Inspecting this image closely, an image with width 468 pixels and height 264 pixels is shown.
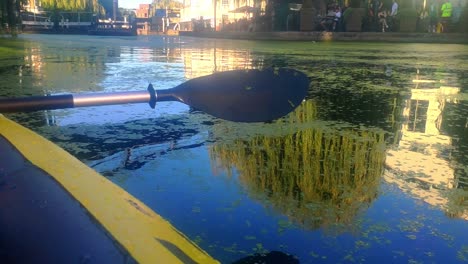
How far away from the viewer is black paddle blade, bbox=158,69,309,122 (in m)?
2.35

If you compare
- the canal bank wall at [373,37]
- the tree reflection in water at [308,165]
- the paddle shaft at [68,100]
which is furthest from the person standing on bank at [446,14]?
the paddle shaft at [68,100]

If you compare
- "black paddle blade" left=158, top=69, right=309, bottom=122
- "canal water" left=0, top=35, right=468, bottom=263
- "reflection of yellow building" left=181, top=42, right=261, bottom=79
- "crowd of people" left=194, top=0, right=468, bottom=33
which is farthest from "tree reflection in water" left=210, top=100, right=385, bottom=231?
"crowd of people" left=194, top=0, right=468, bottom=33

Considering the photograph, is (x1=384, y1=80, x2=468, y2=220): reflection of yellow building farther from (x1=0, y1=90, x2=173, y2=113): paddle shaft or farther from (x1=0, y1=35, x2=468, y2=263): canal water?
(x1=0, y1=90, x2=173, y2=113): paddle shaft

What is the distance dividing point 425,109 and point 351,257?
7.99 feet

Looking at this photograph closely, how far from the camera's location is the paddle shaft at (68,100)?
171 centimetres

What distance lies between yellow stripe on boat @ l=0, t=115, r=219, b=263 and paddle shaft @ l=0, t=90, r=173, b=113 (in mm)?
369

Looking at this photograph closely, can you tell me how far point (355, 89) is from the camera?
4.24 metres

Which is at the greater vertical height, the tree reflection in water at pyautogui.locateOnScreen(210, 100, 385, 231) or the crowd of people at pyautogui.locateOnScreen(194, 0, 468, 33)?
the crowd of people at pyautogui.locateOnScreen(194, 0, 468, 33)

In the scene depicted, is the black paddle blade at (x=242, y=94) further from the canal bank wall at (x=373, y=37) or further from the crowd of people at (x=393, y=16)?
the crowd of people at (x=393, y=16)

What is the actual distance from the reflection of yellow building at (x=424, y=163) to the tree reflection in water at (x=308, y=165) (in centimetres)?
9

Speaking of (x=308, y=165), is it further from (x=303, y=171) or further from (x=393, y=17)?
(x=393, y=17)

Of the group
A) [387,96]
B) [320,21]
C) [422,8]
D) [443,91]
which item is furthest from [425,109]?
[422,8]

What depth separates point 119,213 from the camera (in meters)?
0.93

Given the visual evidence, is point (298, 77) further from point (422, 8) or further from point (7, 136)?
point (422, 8)
